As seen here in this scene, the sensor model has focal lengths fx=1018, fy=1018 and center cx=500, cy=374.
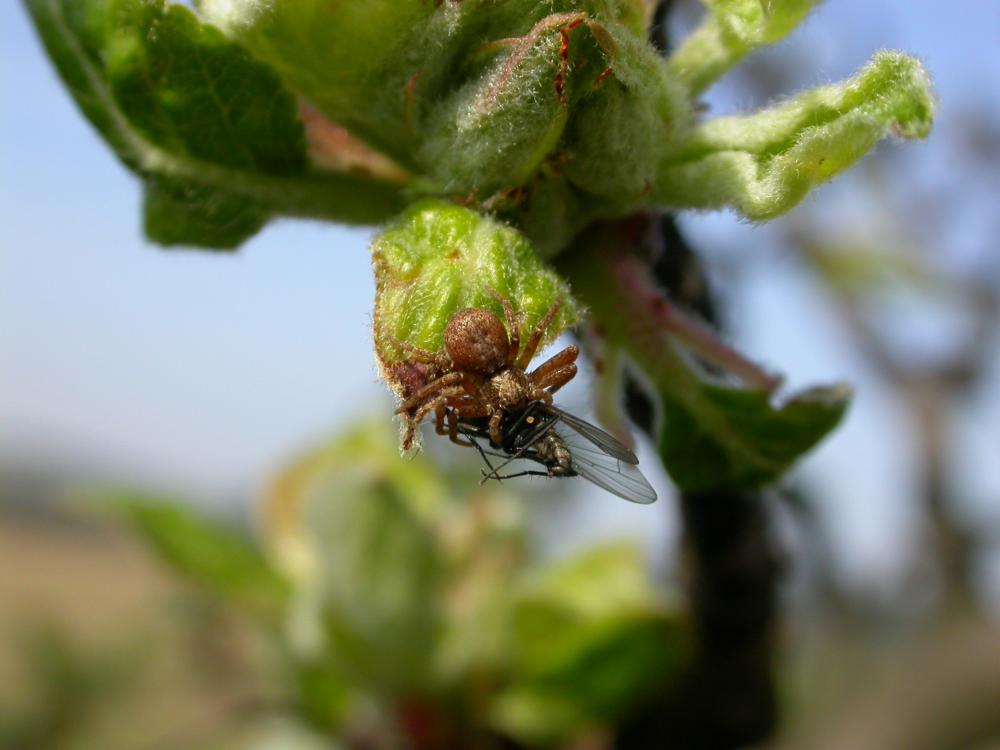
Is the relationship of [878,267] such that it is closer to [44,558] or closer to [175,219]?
[175,219]

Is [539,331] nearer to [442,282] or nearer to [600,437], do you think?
[442,282]

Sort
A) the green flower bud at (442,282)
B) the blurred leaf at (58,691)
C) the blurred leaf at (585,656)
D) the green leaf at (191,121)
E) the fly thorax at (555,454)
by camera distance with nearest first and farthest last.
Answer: the green flower bud at (442,282), the green leaf at (191,121), the fly thorax at (555,454), the blurred leaf at (585,656), the blurred leaf at (58,691)

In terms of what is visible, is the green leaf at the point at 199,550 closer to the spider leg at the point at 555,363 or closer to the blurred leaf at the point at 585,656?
the blurred leaf at the point at 585,656

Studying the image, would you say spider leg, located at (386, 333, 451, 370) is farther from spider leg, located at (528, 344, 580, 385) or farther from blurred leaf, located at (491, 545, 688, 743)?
blurred leaf, located at (491, 545, 688, 743)

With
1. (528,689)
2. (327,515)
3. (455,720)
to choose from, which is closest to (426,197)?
(327,515)

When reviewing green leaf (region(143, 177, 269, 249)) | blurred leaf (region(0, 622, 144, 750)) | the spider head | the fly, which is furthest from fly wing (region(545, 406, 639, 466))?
blurred leaf (region(0, 622, 144, 750))

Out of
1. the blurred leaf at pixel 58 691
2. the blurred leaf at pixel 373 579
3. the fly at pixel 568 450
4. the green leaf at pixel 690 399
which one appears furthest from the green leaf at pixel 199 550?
the blurred leaf at pixel 58 691
